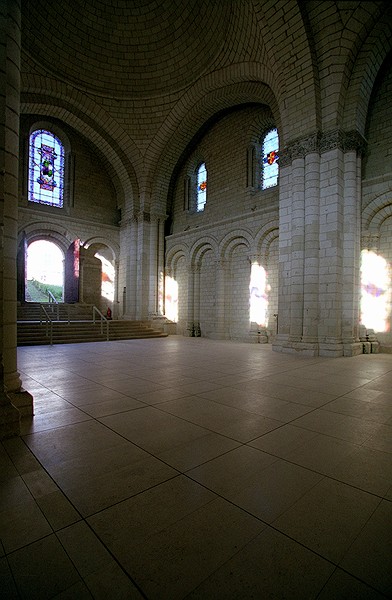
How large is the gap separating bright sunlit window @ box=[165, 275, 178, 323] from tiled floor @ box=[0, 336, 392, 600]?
1272 cm

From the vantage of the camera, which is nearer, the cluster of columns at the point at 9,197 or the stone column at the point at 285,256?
the cluster of columns at the point at 9,197

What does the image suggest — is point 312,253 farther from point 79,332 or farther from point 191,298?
point 79,332

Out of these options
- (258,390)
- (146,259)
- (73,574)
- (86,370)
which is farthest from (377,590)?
(146,259)

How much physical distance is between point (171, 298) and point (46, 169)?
31.6 ft

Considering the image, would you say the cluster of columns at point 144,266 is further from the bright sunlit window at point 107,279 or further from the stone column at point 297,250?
the stone column at point 297,250

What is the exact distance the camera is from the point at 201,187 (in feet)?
53.9

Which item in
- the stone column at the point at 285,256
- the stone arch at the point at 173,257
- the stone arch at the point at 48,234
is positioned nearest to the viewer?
the stone column at the point at 285,256

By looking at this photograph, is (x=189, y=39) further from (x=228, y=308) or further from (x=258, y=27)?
(x=228, y=308)

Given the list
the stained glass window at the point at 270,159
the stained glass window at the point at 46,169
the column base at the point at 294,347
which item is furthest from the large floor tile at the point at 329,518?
the stained glass window at the point at 46,169

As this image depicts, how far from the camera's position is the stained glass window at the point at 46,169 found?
1617cm

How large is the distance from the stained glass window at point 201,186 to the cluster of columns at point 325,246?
24.1 ft

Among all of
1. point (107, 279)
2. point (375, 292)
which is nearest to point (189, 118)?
point (107, 279)

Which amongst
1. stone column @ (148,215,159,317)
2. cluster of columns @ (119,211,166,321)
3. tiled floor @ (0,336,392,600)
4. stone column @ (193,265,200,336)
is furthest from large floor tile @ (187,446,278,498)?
stone column @ (148,215,159,317)

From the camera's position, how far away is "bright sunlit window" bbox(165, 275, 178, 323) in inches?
666
